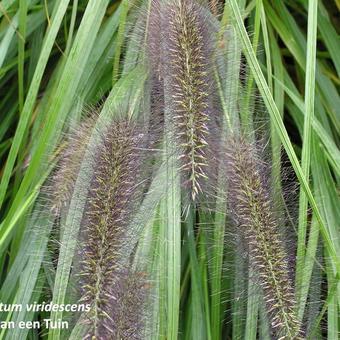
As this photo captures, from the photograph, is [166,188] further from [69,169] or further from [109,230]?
[109,230]

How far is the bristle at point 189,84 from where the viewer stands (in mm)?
1047

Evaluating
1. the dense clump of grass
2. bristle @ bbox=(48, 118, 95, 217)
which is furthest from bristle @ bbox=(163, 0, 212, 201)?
bristle @ bbox=(48, 118, 95, 217)

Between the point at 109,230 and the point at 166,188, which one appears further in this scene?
the point at 166,188

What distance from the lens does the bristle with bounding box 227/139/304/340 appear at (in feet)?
3.34

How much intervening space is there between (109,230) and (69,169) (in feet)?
0.86

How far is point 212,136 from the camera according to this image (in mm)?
1165

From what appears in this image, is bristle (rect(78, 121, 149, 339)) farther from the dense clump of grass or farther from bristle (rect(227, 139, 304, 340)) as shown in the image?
bristle (rect(227, 139, 304, 340))

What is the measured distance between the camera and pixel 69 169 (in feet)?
4.05

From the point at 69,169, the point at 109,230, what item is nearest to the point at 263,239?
the point at 109,230

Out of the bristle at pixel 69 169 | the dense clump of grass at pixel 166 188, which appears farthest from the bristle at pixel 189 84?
the bristle at pixel 69 169

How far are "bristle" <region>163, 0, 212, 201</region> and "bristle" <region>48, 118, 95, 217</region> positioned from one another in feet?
0.63

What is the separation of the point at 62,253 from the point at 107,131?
9.7 inches

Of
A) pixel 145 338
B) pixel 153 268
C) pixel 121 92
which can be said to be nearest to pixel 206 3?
pixel 121 92

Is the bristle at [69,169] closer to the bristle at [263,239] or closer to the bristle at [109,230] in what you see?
the bristle at [109,230]
